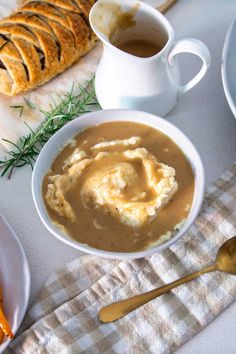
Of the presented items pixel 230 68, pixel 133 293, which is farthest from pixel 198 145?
pixel 133 293

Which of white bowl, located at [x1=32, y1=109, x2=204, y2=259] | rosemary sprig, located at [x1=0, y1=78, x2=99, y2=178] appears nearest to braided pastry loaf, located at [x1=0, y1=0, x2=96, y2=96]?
rosemary sprig, located at [x1=0, y1=78, x2=99, y2=178]

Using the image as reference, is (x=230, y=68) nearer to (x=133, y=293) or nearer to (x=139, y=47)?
(x=139, y=47)

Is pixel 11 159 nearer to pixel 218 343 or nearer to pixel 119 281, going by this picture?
pixel 119 281

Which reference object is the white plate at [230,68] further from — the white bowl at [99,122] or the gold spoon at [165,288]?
the gold spoon at [165,288]

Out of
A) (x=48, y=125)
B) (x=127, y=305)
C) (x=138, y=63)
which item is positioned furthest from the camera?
(x=48, y=125)

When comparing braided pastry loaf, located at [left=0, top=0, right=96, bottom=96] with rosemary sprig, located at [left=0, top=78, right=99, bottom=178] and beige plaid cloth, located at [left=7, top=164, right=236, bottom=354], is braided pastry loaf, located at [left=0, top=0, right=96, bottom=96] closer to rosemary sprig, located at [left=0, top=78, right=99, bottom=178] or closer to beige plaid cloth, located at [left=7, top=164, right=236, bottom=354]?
rosemary sprig, located at [left=0, top=78, right=99, bottom=178]

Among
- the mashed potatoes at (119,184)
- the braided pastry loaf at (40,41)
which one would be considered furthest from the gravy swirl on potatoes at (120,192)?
the braided pastry loaf at (40,41)
